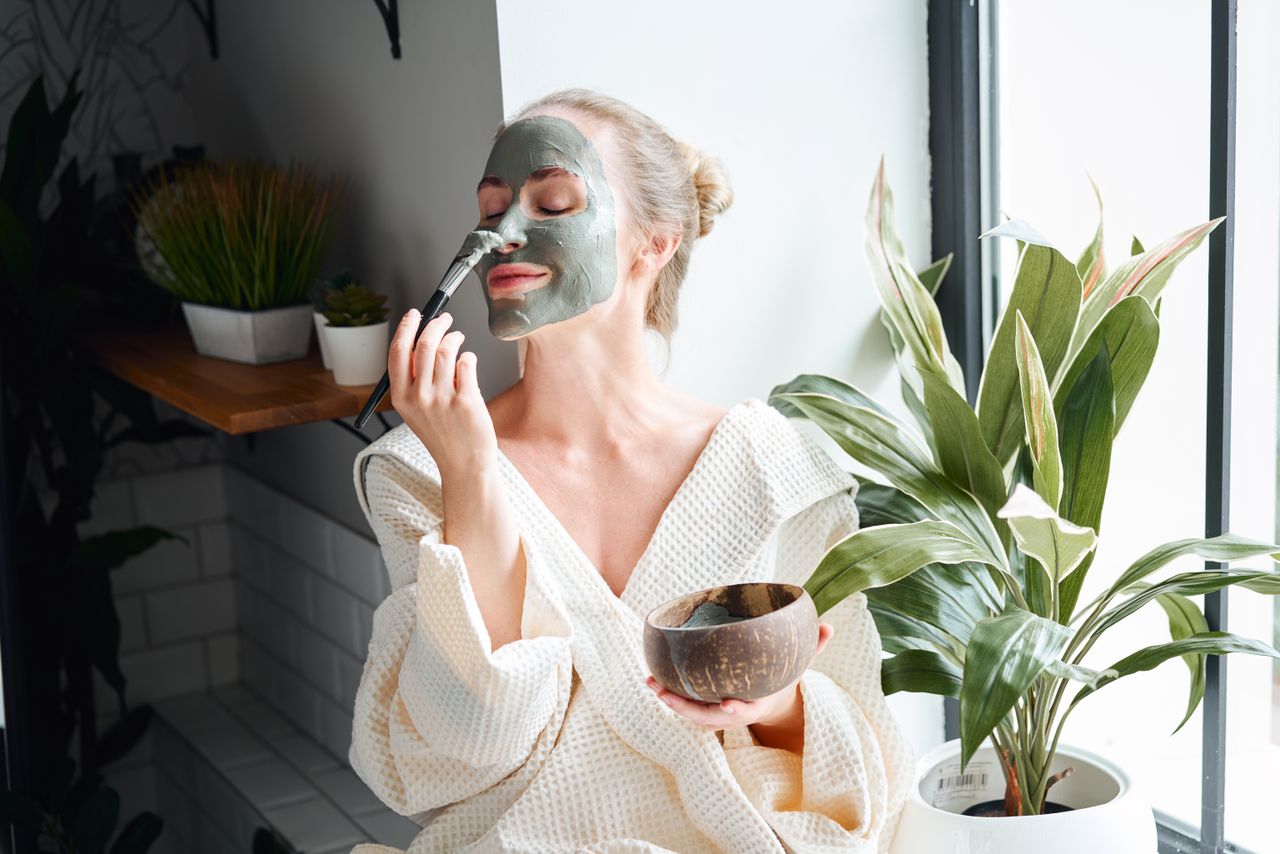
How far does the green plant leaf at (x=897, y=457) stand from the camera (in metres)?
1.38

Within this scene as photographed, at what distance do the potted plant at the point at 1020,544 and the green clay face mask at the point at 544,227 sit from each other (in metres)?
0.32

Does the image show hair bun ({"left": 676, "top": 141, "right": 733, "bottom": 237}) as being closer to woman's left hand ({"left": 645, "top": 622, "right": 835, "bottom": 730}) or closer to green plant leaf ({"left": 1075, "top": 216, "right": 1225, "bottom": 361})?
green plant leaf ({"left": 1075, "top": 216, "right": 1225, "bottom": 361})

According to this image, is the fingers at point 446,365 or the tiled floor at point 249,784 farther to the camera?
the tiled floor at point 249,784

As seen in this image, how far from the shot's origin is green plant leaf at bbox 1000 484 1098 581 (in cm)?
119

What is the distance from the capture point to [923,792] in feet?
4.73

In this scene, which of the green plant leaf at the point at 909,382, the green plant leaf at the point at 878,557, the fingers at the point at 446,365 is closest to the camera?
the fingers at the point at 446,365

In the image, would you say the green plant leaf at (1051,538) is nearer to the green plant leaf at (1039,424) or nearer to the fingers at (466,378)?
the green plant leaf at (1039,424)

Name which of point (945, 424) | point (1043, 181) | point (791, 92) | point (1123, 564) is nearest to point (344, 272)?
point (791, 92)

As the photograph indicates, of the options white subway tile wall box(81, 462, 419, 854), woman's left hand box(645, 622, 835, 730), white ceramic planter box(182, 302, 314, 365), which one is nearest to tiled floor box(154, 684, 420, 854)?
white subway tile wall box(81, 462, 419, 854)

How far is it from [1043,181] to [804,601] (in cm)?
88

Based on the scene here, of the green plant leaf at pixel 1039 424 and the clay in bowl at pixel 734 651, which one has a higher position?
the green plant leaf at pixel 1039 424

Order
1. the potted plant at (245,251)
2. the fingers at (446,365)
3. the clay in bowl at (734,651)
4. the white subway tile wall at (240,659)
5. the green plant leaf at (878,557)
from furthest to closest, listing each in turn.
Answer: the white subway tile wall at (240,659), the potted plant at (245,251), the green plant leaf at (878,557), the fingers at (446,365), the clay in bowl at (734,651)

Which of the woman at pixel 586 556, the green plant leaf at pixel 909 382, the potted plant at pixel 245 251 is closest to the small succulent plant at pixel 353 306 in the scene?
the potted plant at pixel 245 251

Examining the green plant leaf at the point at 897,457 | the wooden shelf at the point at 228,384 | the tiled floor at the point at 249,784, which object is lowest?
the tiled floor at the point at 249,784
